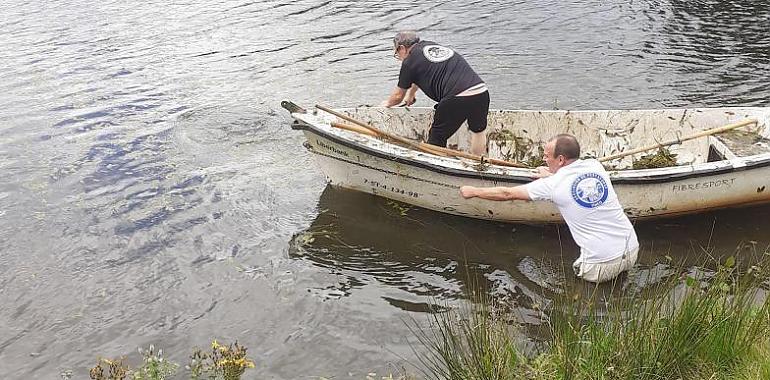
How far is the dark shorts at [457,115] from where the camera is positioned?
837cm

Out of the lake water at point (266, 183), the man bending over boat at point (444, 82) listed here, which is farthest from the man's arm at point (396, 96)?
Result: the lake water at point (266, 183)

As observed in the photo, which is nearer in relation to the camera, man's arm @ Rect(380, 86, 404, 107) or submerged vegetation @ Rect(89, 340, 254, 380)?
submerged vegetation @ Rect(89, 340, 254, 380)

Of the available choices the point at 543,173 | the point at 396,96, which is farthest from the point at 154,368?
the point at 396,96

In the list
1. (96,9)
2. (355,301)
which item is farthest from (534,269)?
(96,9)

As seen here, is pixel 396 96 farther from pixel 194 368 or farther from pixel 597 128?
pixel 194 368

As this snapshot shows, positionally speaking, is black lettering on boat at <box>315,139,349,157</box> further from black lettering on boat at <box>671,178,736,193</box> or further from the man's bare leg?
black lettering on boat at <box>671,178,736,193</box>

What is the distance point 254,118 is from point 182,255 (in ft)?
14.5

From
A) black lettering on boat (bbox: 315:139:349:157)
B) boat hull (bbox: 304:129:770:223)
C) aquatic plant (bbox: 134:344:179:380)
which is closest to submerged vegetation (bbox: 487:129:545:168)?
boat hull (bbox: 304:129:770:223)

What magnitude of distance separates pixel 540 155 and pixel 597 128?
0.76 meters

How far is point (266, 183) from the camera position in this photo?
948 centimetres

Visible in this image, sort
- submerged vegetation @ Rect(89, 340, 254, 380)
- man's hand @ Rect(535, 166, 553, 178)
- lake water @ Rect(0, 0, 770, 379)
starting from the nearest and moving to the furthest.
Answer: submerged vegetation @ Rect(89, 340, 254, 380) < lake water @ Rect(0, 0, 770, 379) < man's hand @ Rect(535, 166, 553, 178)

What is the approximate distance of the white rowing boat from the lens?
749cm

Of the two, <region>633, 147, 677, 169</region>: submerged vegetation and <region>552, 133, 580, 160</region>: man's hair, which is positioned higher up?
<region>552, 133, 580, 160</region>: man's hair

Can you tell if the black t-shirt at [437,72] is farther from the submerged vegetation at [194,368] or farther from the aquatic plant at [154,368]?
the aquatic plant at [154,368]
